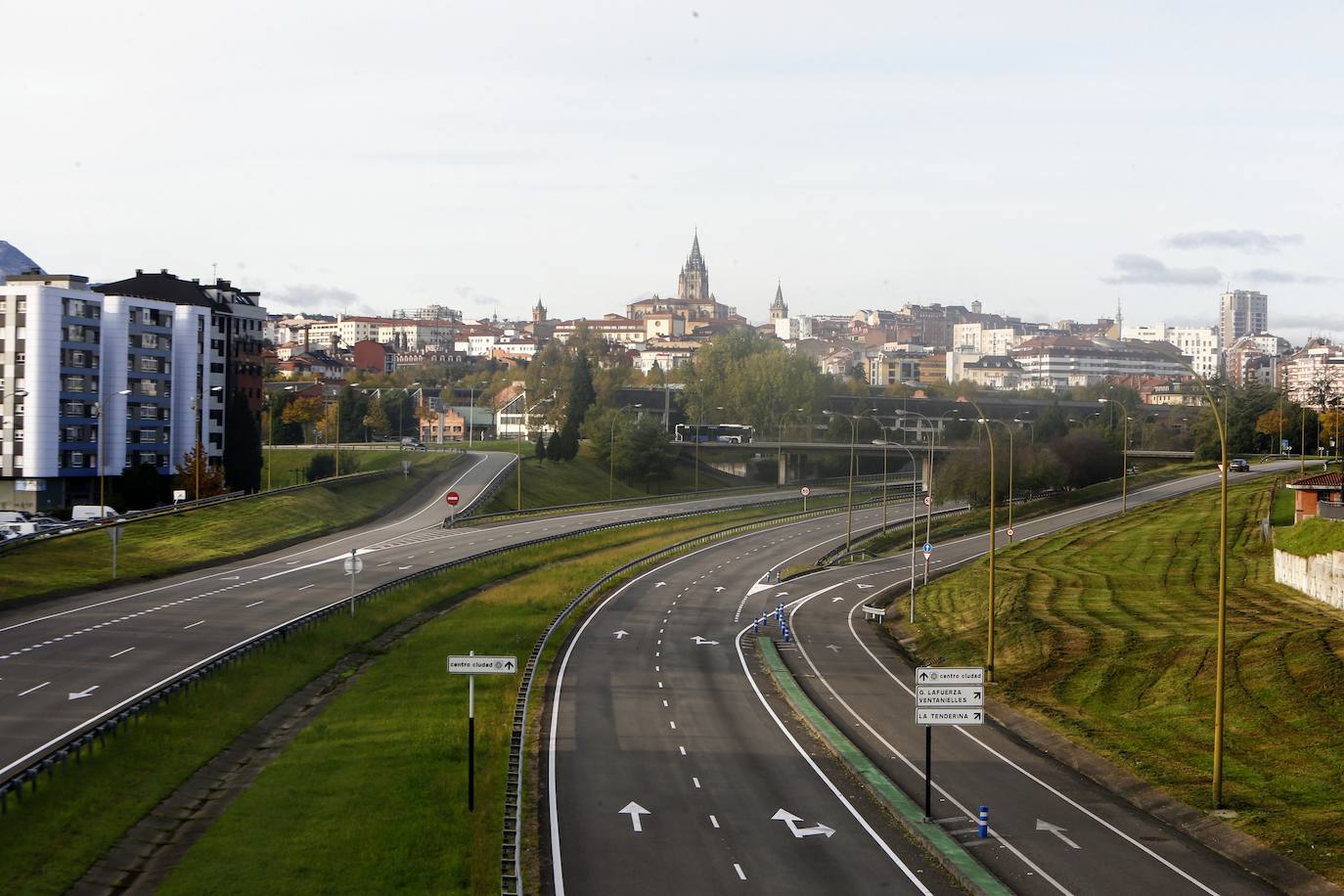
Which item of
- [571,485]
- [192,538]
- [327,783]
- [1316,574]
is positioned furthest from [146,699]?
[571,485]

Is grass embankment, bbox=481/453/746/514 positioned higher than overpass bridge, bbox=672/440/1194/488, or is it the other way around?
overpass bridge, bbox=672/440/1194/488

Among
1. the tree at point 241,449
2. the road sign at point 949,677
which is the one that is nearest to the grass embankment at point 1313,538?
the road sign at point 949,677

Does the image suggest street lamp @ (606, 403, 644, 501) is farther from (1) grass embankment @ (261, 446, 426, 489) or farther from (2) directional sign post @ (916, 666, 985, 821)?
(2) directional sign post @ (916, 666, 985, 821)

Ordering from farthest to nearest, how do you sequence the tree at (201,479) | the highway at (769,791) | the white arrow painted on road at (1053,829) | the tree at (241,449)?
the tree at (241,449)
the tree at (201,479)
the white arrow painted on road at (1053,829)
the highway at (769,791)

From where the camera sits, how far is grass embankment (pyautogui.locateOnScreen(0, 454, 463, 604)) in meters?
61.0

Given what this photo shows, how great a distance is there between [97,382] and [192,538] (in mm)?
33184

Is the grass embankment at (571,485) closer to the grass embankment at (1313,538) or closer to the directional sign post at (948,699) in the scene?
the grass embankment at (1313,538)

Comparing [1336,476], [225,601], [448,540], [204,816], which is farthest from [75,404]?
[1336,476]

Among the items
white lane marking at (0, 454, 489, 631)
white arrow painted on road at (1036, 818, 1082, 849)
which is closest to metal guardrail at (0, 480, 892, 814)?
white lane marking at (0, 454, 489, 631)

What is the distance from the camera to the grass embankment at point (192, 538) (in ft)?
200

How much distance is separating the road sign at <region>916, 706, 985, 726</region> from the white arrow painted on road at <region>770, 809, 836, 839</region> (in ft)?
10.5

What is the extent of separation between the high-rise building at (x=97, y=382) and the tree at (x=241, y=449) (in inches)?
33.0

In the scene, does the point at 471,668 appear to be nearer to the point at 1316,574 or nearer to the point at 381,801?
the point at 381,801

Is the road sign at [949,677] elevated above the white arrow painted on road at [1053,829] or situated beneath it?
elevated above
